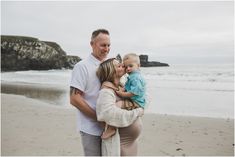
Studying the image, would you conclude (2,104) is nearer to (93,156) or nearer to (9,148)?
(9,148)

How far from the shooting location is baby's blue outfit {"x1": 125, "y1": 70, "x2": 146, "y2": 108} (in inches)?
121

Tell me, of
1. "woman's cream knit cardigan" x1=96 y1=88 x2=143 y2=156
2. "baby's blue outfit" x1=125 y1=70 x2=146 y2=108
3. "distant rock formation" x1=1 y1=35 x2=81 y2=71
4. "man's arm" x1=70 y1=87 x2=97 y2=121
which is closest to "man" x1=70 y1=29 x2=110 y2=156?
"man's arm" x1=70 y1=87 x2=97 y2=121

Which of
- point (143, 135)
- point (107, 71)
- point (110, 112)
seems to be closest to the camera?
point (110, 112)

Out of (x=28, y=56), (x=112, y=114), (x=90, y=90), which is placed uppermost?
(x=28, y=56)

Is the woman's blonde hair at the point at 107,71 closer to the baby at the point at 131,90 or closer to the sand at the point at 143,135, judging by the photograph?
the baby at the point at 131,90

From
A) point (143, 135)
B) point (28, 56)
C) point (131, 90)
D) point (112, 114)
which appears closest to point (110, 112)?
point (112, 114)

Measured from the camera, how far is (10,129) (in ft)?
27.1

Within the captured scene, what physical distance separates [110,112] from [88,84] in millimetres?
369

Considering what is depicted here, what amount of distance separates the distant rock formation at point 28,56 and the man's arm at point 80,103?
4911cm

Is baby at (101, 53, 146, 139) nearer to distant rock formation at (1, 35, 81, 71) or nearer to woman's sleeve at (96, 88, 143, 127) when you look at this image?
woman's sleeve at (96, 88, 143, 127)

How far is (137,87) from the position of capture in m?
3.06

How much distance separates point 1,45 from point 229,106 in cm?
4834

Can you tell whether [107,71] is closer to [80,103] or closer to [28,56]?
[80,103]

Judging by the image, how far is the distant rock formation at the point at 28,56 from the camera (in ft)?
172
